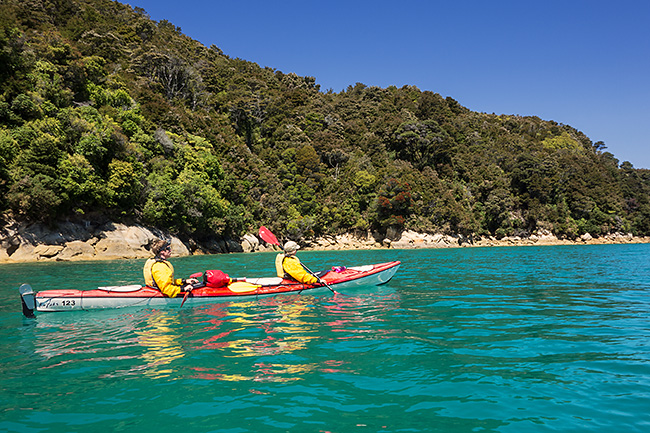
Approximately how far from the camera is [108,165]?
1190 inches

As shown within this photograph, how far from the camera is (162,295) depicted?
9.48 metres

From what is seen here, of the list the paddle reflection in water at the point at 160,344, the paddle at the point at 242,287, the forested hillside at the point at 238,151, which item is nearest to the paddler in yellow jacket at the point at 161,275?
the paddle reflection in water at the point at 160,344

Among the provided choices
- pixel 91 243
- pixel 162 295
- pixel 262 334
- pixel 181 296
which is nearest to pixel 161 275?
pixel 162 295

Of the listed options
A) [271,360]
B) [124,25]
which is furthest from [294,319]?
[124,25]

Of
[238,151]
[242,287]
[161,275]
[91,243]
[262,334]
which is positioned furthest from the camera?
[238,151]

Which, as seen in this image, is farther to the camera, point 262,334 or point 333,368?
point 262,334

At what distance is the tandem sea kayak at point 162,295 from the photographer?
348 inches

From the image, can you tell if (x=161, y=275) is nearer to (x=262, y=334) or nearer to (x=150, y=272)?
(x=150, y=272)

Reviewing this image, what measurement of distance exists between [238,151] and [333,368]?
48.2m

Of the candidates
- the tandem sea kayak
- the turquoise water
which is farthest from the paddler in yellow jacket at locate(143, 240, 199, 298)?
the turquoise water

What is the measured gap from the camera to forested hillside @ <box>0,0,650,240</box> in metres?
27.7

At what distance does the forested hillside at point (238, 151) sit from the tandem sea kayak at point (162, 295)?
2009 cm

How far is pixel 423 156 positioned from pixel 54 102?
52.8 metres

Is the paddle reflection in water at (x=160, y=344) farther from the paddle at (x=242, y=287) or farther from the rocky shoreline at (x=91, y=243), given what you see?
the rocky shoreline at (x=91, y=243)
